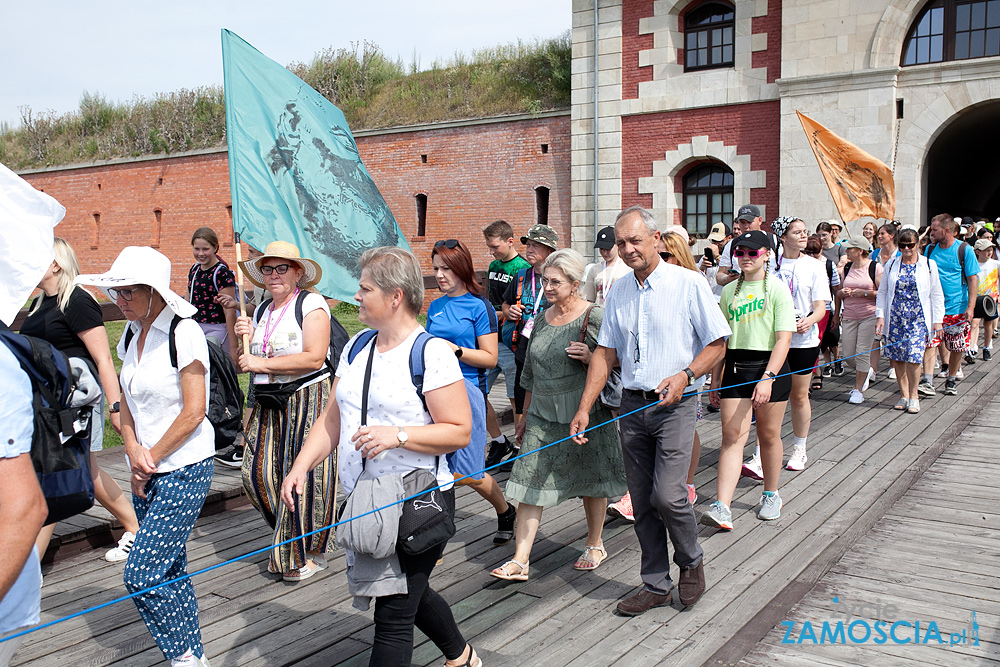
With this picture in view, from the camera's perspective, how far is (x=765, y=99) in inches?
699

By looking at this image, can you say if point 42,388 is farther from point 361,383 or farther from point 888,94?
point 888,94

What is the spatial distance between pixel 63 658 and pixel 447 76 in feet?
78.7

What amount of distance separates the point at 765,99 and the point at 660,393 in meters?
15.4

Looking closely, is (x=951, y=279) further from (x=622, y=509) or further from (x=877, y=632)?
(x=877, y=632)

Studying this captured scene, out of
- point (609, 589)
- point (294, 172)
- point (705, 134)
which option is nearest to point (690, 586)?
point (609, 589)

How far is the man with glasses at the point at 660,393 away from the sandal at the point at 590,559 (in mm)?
603

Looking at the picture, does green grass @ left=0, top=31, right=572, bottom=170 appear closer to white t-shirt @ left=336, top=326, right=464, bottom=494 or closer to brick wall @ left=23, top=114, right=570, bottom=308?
brick wall @ left=23, top=114, right=570, bottom=308

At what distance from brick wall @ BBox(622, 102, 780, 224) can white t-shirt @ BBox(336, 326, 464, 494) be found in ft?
53.4

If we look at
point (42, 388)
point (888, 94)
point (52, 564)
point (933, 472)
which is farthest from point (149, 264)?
point (888, 94)

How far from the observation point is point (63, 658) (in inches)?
152

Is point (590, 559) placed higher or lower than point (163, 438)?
lower

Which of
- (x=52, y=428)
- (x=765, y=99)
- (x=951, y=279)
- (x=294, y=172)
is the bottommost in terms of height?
(x=52, y=428)

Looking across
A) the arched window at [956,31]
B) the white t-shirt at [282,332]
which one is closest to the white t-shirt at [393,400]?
the white t-shirt at [282,332]

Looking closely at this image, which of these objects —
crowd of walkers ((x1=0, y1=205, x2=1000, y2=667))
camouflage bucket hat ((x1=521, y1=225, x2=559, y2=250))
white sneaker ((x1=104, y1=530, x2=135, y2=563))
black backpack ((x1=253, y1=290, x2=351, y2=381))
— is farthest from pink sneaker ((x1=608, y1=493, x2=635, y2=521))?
white sneaker ((x1=104, y1=530, x2=135, y2=563))
